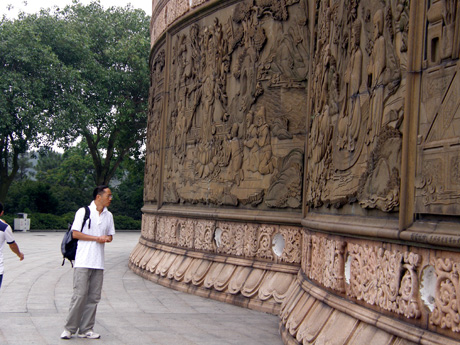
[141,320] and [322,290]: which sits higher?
[322,290]

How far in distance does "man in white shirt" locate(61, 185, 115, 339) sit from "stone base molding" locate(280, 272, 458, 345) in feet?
7.51

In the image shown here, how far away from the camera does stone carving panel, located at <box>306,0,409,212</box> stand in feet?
18.6

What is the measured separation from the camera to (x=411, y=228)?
5180mm

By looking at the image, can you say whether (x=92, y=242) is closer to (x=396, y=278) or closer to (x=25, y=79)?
(x=396, y=278)

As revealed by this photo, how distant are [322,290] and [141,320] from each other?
3026 millimetres

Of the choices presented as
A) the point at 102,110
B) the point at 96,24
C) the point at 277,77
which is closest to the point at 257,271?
the point at 277,77

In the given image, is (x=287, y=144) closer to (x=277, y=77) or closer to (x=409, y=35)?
(x=277, y=77)

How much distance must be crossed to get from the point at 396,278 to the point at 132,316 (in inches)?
195

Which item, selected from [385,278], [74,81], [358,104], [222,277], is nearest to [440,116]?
[385,278]

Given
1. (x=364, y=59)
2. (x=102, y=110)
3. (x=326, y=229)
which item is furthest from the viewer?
(x=102, y=110)

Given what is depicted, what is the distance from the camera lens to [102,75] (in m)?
36.5

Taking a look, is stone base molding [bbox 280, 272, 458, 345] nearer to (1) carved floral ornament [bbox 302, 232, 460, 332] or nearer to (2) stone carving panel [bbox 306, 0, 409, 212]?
(1) carved floral ornament [bbox 302, 232, 460, 332]

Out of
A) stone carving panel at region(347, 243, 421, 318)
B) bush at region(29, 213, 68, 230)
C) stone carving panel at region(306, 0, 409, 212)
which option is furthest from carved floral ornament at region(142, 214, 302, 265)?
bush at region(29, 213, 68, 230)

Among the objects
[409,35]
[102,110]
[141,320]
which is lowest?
[141,320]
